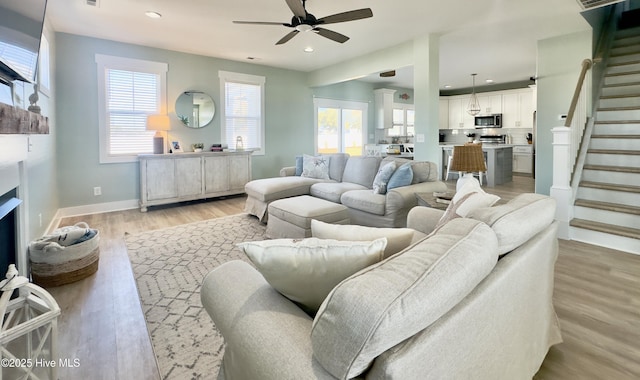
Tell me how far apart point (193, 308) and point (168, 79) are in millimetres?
4593

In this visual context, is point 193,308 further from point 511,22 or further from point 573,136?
point 511,22

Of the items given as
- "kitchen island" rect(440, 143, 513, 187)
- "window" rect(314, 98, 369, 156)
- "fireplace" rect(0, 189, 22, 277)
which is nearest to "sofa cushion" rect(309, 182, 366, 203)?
"fireplace" rect(0, 189, 22, 277)

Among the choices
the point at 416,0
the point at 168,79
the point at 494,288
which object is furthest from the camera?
the point at 168,79

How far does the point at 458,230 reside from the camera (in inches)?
40.3

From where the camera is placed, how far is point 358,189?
13.6ft

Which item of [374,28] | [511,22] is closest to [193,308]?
[374,28]

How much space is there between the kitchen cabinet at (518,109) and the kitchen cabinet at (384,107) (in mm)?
3307

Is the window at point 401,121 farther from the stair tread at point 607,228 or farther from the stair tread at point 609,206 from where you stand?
the stair tread at point 607,228

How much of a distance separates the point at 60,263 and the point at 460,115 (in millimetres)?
10571

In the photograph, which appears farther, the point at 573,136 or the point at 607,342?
the point at 573,136

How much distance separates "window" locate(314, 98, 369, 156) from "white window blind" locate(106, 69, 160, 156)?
363 cm

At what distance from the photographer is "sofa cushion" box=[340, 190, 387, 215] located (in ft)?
11.4

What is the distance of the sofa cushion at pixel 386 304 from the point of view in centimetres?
63

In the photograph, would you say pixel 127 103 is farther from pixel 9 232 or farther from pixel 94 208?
pixel 9 232
